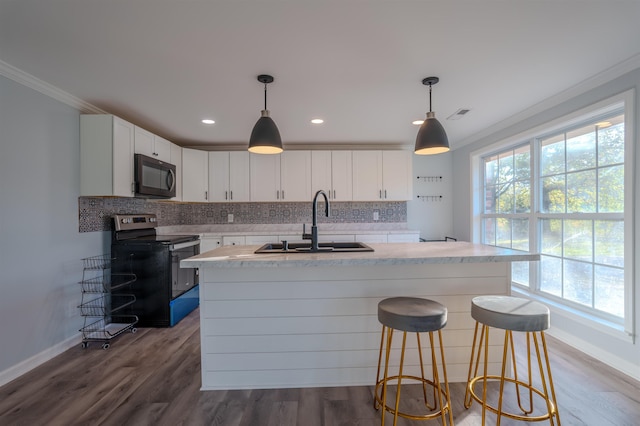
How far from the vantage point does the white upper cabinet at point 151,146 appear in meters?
3.16

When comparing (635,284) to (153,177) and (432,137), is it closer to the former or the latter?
(432,137)

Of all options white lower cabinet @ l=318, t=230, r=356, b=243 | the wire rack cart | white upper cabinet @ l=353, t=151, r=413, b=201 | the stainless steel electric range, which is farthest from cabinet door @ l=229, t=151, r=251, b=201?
the wire rack cart

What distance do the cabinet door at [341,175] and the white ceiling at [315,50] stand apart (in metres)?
1.40

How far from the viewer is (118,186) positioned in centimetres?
280

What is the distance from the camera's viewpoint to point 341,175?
14.5 feet

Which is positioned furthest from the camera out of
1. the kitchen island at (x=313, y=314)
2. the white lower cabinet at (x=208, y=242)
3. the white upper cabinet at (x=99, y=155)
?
the white lower cabinet at (x=208, y=242)

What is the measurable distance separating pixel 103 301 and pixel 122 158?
4.88 ft

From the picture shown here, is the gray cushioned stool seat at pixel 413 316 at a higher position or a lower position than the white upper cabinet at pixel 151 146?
lower

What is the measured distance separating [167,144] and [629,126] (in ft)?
15.0

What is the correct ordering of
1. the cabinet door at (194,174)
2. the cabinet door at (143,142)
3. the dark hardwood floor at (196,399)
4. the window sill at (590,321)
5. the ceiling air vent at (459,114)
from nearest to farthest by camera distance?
the dark hardwood floor at (196,399) → the window sill at (590,321) → the ceiling air vent at (459,114) → the cabinet door at (143,142) → the cabinet door at (194,174)

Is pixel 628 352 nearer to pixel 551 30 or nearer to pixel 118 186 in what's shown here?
pixel 551 30

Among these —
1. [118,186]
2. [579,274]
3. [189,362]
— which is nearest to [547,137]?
[579,274]

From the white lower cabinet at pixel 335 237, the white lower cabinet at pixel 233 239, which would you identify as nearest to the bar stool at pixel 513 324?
the white lower cabinet at pixel 335 237

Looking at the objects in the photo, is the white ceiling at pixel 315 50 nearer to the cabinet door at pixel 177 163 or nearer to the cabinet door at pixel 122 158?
the cabinet door at pixel 122 158
